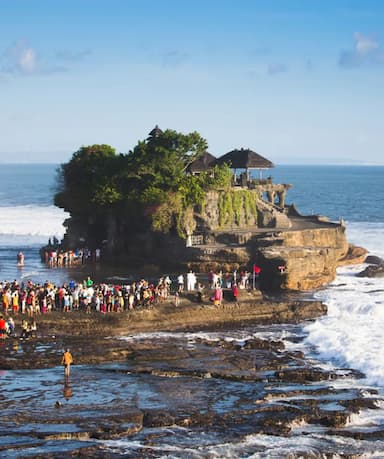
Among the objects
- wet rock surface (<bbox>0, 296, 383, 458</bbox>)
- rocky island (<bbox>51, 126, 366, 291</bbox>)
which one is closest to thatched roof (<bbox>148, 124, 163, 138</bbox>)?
rocky island (<bbox>51, 126, 366, 291</bbox>)

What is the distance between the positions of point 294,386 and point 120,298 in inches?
428

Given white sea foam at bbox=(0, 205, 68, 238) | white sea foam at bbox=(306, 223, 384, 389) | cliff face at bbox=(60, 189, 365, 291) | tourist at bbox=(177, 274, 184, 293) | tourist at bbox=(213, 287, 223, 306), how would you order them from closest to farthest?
1. white sea foam at bbox=(306, 223, 384, 389)
2. tourist at bbox=(213, 287, 223, 306)
3. tourist at bbox=(177, 274, 184, 293)
4. cliff face at bbox=(60, 189, 365, 291)
5. white sea foam at bbox=(0, 205, 68, 238)

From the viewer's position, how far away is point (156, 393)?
1015 inches

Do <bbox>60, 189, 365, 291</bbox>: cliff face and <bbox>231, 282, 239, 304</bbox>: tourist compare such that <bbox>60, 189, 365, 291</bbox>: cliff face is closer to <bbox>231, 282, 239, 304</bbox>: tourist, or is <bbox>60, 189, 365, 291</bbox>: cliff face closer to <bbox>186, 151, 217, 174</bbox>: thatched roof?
<bbox>186, 151, 217, 174</bbox>: thatched roof

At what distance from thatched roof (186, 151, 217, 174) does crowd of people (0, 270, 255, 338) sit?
1216cm

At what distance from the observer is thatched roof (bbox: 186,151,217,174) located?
50.3 m

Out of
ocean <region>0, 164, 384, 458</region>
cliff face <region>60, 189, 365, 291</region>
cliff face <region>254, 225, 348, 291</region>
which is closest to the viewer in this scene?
ocean <region>0, 164, 384, 458</region>

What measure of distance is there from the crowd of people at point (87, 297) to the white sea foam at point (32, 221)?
32818 millimetres

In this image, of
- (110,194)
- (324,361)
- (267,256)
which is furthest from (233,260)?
(324,361)

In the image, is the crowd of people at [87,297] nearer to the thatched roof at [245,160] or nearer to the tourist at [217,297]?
the tourist at [217,297]

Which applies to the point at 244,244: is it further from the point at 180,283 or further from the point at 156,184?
the point at 180,283

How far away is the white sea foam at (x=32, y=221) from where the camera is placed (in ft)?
235

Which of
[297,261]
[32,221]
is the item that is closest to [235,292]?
[297,261]

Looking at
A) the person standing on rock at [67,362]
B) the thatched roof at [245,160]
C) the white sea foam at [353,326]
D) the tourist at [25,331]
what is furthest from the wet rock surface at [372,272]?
the person standing on rock at [67,362]
